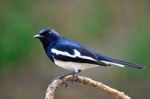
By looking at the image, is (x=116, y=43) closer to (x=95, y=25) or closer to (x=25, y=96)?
(x=95, y=25)

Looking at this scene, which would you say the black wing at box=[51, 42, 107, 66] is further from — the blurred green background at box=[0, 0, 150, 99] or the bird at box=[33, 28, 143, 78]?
the blurred green background at box=[0, 0, 150, 99]


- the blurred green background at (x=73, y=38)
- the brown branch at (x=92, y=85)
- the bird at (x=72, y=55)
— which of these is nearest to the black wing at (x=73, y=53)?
the bird at (x=72, y=55)

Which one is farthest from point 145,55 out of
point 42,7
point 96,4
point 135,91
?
point 42,7

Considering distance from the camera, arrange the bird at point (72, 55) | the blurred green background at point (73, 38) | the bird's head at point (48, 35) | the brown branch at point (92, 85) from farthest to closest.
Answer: the blurred green background at point (73, 38) → the bird's head at point (48, 35) → the bird at point (72, 55) → the brown branch at point (92, 85)

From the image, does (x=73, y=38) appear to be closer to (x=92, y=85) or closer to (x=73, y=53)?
(x=73, y=53)

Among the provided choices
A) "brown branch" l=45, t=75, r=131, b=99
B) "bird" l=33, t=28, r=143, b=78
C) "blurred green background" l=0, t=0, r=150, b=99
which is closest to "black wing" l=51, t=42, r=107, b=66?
"bird" l=33, t=28, r=143, b=78

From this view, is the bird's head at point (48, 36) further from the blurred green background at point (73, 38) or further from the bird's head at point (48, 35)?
the blurred green background at point (73, 38)

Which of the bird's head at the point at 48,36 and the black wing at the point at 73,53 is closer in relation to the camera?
the black wing at the point at 73,53
